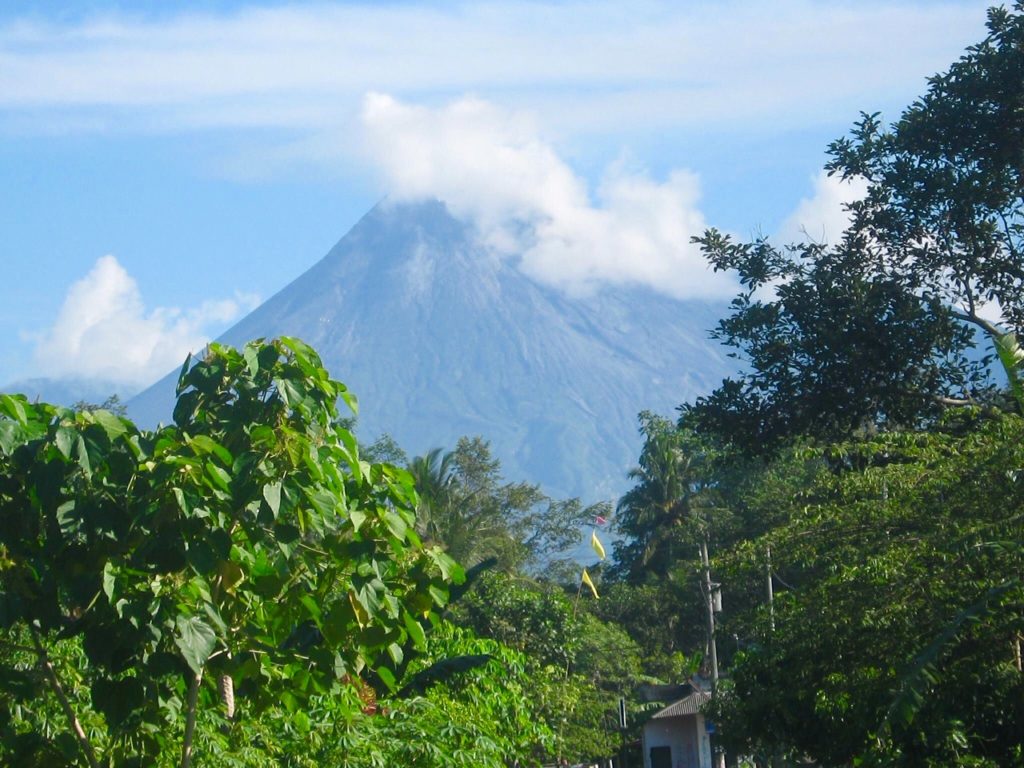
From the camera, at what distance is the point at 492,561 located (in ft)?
64.8

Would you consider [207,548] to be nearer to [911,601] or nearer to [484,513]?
[911,601]

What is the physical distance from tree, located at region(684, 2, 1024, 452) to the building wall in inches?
1160

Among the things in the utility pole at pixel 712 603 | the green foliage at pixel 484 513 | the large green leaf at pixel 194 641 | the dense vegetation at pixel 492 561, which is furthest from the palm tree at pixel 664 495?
the large green leaf at pixel 194 641

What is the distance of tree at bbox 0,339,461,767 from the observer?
4.68 m

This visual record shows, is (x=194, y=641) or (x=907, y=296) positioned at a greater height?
(x=907, y=296)

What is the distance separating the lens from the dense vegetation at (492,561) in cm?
481

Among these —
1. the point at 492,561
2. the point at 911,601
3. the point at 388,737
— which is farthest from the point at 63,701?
the point at 492,561

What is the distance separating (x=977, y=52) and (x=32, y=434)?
11201 mm

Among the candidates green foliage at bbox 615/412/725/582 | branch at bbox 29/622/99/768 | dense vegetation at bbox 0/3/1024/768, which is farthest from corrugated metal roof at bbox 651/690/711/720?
branch at bbox 29/622/99/768

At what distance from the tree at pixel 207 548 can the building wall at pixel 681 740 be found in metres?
37.1

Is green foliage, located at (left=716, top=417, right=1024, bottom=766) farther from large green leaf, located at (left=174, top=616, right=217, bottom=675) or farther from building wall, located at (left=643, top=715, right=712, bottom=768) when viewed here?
building wall, located at (left=643, top=715, right=712, bottom=768)

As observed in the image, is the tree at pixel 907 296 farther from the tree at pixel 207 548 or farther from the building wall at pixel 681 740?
the building wall at pixel 681 740

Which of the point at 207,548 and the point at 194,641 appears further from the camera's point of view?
the point at 207,548

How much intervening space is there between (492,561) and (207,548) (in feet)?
49.9
